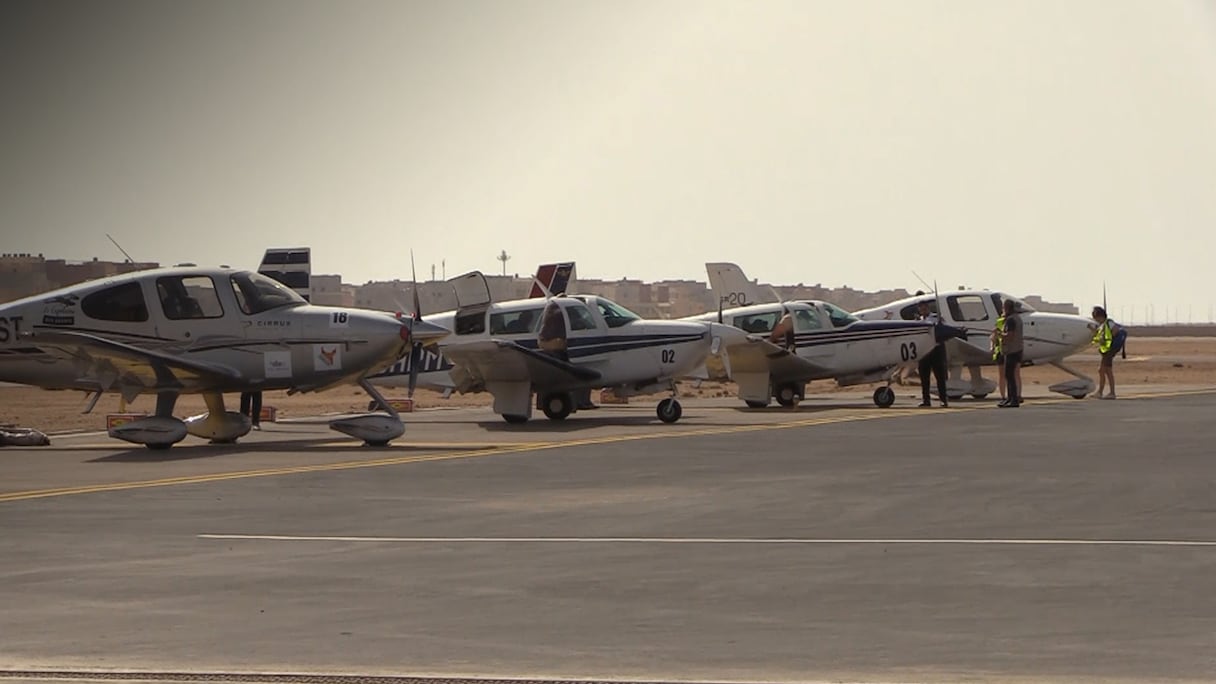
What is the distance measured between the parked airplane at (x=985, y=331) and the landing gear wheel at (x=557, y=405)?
11.2m

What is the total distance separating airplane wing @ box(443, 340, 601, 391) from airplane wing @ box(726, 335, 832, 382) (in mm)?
4612

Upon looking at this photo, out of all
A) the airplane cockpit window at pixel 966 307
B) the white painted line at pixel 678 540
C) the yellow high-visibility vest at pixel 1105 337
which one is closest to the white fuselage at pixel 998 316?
the airplane cockpit window at pixel 966 307

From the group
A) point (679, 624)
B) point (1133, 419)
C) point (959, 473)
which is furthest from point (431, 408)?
point (679, 624)

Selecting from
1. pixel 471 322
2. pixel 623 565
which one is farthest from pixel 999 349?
pixel 623 565

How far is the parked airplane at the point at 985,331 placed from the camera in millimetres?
39531

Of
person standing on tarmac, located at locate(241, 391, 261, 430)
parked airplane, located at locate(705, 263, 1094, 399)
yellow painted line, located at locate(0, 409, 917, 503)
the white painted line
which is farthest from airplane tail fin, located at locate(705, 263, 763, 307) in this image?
the white painted line

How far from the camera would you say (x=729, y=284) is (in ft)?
157

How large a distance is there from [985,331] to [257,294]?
20.0 m

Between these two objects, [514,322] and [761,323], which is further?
[761,323]

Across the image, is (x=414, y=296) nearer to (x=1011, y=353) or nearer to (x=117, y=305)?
(x=117, y=305)

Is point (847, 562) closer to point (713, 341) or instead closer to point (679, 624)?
point (679, 624)

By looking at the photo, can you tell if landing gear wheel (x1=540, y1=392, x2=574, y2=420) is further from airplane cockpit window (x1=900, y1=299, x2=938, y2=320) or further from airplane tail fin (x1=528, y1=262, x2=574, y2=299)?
airplane tail fin (x1=528, y1=262, x2=574, y2=299)

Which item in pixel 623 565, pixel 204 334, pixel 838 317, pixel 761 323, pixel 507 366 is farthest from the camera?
pixel 838 317

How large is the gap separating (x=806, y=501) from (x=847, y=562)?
13.7ft
